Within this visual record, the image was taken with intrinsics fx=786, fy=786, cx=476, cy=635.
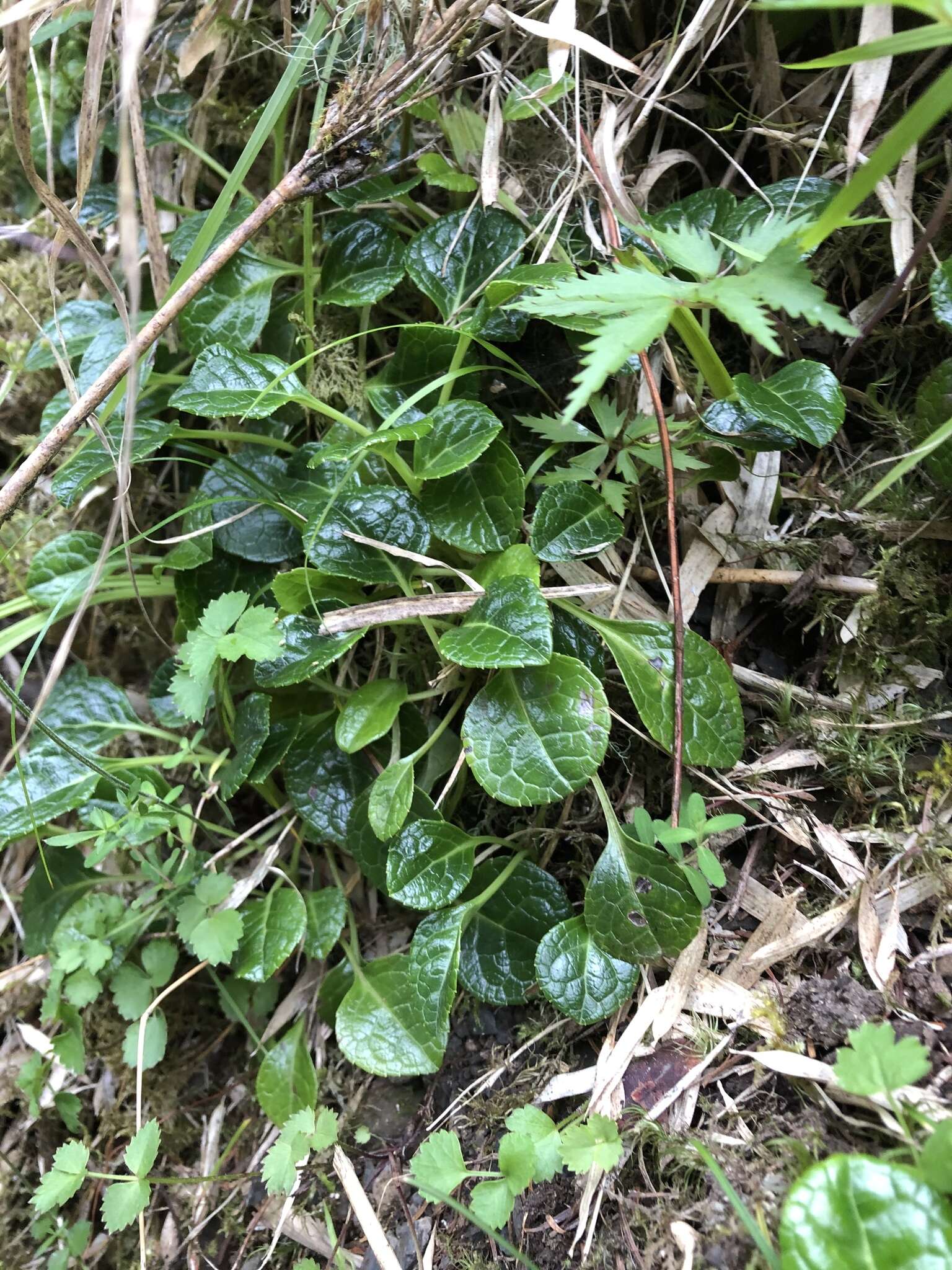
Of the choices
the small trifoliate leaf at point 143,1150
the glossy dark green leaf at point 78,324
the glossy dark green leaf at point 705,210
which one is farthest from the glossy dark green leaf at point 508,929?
the glossy dark green leaf at point 78,324

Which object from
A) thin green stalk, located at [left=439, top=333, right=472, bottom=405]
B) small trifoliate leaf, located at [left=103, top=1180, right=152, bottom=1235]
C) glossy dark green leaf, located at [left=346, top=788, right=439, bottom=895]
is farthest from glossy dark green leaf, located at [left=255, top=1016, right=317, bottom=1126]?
thin green stalk, located at [left=439, top=333, right=472, bottom=405]

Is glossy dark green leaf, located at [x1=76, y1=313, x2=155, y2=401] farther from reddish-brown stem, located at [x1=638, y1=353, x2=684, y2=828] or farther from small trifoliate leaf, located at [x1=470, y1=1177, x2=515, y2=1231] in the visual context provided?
small trifoliate leaf, located at [x1=470, y1=1177, x2=515, y2=1231]

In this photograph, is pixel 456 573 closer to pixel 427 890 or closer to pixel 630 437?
pixel 630 437

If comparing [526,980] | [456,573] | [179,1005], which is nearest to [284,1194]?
[179,1005]

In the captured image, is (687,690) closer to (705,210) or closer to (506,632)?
(506,632)

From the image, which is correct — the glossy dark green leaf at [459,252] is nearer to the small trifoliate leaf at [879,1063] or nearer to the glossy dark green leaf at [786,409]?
the glossy dark green leaf at [786,409]

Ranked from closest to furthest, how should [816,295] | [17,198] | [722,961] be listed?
1. [816,295]
2. [722,961]
3. [17,198]
